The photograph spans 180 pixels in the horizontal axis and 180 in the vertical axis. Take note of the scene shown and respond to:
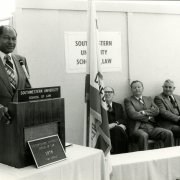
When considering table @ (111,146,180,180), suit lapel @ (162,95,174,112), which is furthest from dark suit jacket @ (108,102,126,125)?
table @ (111,146,180,180)

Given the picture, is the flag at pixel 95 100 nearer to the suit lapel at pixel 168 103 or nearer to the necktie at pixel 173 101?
the suit lapel at pixel 168 103

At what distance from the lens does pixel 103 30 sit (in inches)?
166

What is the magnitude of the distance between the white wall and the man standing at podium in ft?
5.17

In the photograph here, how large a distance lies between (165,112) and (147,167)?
5.41 ft

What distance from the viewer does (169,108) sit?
4.25 meters

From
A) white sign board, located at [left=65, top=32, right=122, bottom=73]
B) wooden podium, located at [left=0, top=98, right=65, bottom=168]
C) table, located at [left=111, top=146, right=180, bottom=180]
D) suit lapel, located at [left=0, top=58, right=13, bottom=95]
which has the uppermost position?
white sign board, located at [left=65, top=32, right=122, bottom=73]

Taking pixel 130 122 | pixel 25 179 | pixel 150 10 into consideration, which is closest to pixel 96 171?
pixel 25 179

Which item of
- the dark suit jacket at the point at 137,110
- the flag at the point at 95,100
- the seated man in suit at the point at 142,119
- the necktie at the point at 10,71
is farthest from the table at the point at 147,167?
the necktie at the point at 10,71

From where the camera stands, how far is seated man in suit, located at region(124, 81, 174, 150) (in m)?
3.78

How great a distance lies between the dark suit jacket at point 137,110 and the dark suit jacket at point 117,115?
8 centimetres

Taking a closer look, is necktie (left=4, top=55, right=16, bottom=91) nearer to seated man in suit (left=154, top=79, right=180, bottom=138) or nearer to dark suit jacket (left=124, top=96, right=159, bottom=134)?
dark suit jacket (left=124, top=96, right=159, bottom=134)

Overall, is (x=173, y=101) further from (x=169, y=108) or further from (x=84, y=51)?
(x=84, y=51)

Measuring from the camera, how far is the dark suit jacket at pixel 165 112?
4.11 metres

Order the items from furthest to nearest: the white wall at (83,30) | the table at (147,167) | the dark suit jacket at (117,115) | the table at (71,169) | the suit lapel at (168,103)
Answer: the suit lapel at (168,103)
the dark suit jacket at (117,115)
the white wall at (83,30)
the table at (147,167)
the table at (71,169)
